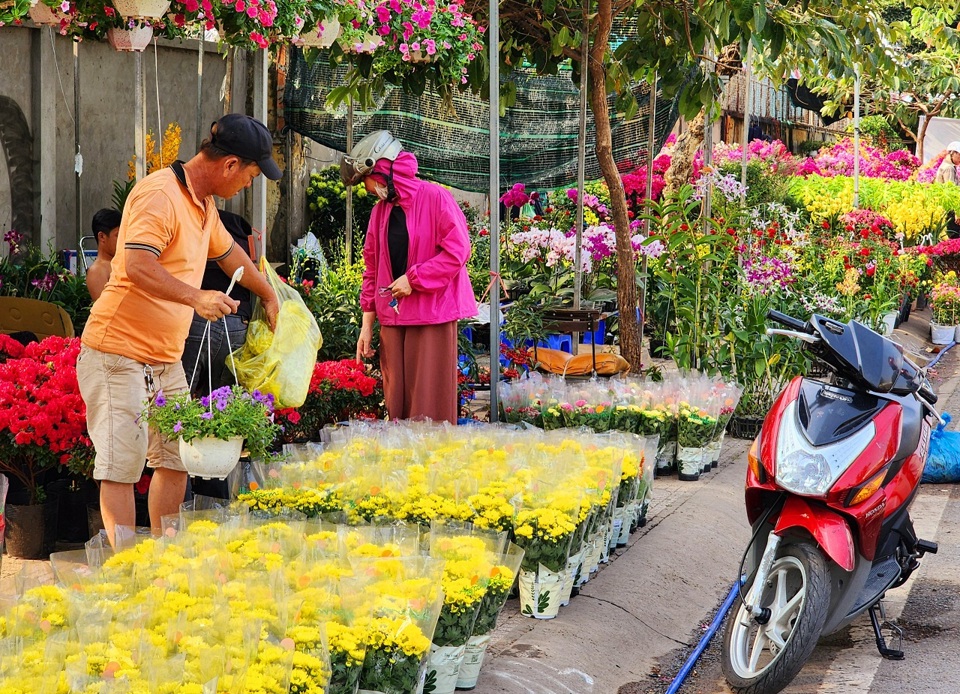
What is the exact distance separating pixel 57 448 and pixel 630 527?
256 centimetres

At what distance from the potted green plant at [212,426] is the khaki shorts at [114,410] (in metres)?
0.08

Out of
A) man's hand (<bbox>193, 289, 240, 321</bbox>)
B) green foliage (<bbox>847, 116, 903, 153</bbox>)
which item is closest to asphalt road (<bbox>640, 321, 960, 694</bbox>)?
man's hand (<bbox>193, 289, 240, 321</bbox>)

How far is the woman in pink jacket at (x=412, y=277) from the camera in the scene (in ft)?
18.4

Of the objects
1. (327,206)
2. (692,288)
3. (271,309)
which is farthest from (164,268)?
(327,206)

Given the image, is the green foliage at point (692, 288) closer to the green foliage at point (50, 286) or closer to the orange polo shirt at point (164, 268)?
the green foliage at point (50, 286)

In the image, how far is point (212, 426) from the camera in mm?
3963

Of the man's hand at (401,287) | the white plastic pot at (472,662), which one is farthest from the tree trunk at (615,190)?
the white plastic pot at (472,662)

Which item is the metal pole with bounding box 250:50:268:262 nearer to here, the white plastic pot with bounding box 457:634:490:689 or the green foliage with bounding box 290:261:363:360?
the green foliage with bounding box 290:261:363:360

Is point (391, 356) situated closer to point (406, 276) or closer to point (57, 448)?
point (406, 276)

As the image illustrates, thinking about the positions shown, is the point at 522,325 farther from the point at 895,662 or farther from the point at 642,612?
the point at 895,662

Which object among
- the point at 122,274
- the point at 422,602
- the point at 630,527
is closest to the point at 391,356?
the point at 630,527

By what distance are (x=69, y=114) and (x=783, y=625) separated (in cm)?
668

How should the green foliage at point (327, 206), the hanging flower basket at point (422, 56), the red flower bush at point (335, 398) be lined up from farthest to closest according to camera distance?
1. the green foliage at point (327, 206)
2. the hanging flower basket at point (422, 56)
3. the red flower bush at point (335, 398)

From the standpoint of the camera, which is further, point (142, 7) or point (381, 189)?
point (381, 189)
